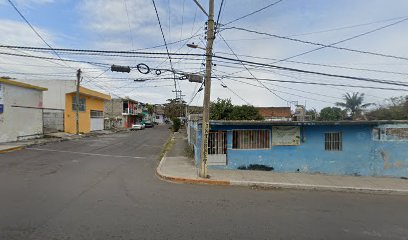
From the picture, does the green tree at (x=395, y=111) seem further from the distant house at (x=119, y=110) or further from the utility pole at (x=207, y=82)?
the distant house at (x=119, y=110)

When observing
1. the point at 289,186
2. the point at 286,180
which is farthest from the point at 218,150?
the point at 289,186

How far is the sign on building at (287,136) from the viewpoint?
14.2m

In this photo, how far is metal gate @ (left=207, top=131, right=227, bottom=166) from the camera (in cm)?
1402

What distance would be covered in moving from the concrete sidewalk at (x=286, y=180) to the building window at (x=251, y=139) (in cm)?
121

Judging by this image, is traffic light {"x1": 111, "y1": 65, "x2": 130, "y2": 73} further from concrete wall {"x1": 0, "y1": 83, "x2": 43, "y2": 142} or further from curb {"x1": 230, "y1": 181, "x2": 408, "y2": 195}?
concrete wall {"x1": 0, "y1": 83, "x2": 43, "y2": 142}

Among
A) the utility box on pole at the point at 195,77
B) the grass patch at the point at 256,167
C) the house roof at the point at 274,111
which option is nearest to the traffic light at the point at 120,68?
the utility box on pole at the point at 195,77

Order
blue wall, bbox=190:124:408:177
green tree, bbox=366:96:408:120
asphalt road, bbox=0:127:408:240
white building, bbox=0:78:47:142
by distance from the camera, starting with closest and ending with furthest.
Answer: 1. asphalt road, bbox=0:127:408:240
2. blue wall, bbox=190:124:408:177
3. white building, bbox=0:78:47:142
4. green tree, bbox=366:96:408:120

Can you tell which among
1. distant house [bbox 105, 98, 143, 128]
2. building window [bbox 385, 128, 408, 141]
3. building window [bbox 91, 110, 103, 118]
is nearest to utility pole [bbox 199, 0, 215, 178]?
building window [bbox 385, 128, 408, 141]

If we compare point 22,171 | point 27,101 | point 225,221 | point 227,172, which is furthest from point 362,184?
point 27,101

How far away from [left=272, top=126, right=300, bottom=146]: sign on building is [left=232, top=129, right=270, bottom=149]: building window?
390mm

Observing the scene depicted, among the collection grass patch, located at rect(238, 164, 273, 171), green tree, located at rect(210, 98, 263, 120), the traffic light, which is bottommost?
grass patch, located at rect(238, 164, 273, 171)

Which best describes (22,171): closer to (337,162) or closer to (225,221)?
(225,221)

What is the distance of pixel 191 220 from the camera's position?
653cm

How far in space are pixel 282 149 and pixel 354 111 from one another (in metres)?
36.3
